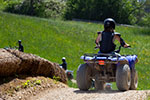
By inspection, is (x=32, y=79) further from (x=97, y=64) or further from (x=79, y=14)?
(x=79, y=14)

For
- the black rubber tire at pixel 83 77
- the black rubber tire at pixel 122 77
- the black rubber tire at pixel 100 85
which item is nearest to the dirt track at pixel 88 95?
the black rubber tire at pixel 122 77

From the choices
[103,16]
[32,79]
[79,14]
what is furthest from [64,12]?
[32,79]

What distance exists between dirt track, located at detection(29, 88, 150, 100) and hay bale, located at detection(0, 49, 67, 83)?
86 cm

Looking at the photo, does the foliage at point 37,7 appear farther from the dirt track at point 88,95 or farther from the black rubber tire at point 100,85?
the dirt track at point 88,95

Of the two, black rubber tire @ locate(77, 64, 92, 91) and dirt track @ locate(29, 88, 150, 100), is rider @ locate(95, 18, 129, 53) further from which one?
dirt track @ locate(29, 88, 150, 100)

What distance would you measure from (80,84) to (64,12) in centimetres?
6373

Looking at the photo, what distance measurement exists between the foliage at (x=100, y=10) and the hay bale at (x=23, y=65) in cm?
5603

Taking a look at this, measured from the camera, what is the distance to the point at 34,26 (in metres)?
43.8

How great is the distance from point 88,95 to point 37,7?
6510cm

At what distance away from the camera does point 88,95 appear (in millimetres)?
9375

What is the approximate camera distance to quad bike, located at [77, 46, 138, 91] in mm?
9828

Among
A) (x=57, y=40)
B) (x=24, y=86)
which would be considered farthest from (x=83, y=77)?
(x=57, y=40)

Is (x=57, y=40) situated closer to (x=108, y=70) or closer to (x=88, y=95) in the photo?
(x=108, y=70)

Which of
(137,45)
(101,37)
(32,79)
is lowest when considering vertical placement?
(137,45)
